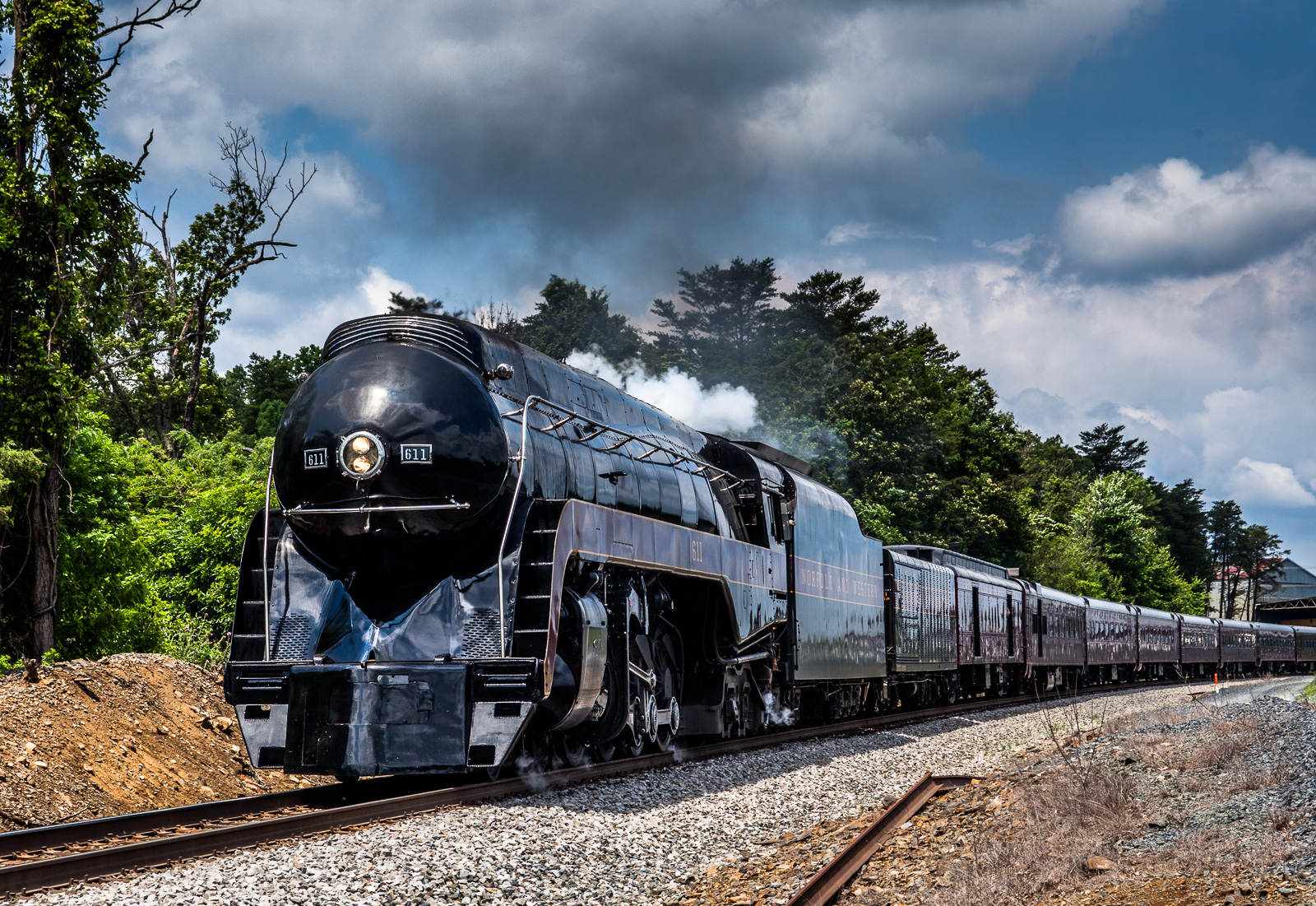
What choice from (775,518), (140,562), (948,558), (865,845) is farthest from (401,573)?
(948,558)

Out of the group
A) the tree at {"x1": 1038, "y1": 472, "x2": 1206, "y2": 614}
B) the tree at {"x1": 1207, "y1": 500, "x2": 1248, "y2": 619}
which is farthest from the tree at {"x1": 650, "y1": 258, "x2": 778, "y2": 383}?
the tree at {"x1": 1207, "y1": 500, "x2": 1248, "y2": 619}

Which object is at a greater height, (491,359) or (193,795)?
(491,359)

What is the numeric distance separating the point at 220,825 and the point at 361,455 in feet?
9.60

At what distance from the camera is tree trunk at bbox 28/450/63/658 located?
16.9m

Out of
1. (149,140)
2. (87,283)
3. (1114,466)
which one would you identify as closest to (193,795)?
(87,283)

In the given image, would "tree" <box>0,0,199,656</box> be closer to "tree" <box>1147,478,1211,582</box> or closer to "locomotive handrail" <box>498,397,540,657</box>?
"locomotive handrail" <box>498,397,540,657</box>

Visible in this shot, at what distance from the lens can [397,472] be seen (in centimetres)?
903

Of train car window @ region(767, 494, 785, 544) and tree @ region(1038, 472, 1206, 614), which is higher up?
tree @ region(1038, 472, 1206, 614)

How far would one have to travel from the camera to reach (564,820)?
7895mm

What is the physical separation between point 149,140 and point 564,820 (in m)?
20.5

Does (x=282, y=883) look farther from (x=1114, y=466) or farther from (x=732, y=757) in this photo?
(x=1114, y=466)

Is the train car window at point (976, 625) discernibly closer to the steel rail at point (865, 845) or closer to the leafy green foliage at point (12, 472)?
the steel rail at point (865, 845)

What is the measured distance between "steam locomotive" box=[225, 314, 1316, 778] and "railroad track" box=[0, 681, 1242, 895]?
0.30 m

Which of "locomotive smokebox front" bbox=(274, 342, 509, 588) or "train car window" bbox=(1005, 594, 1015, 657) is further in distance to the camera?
"train car window" bbox=(1005, 594, 1015, 657)
